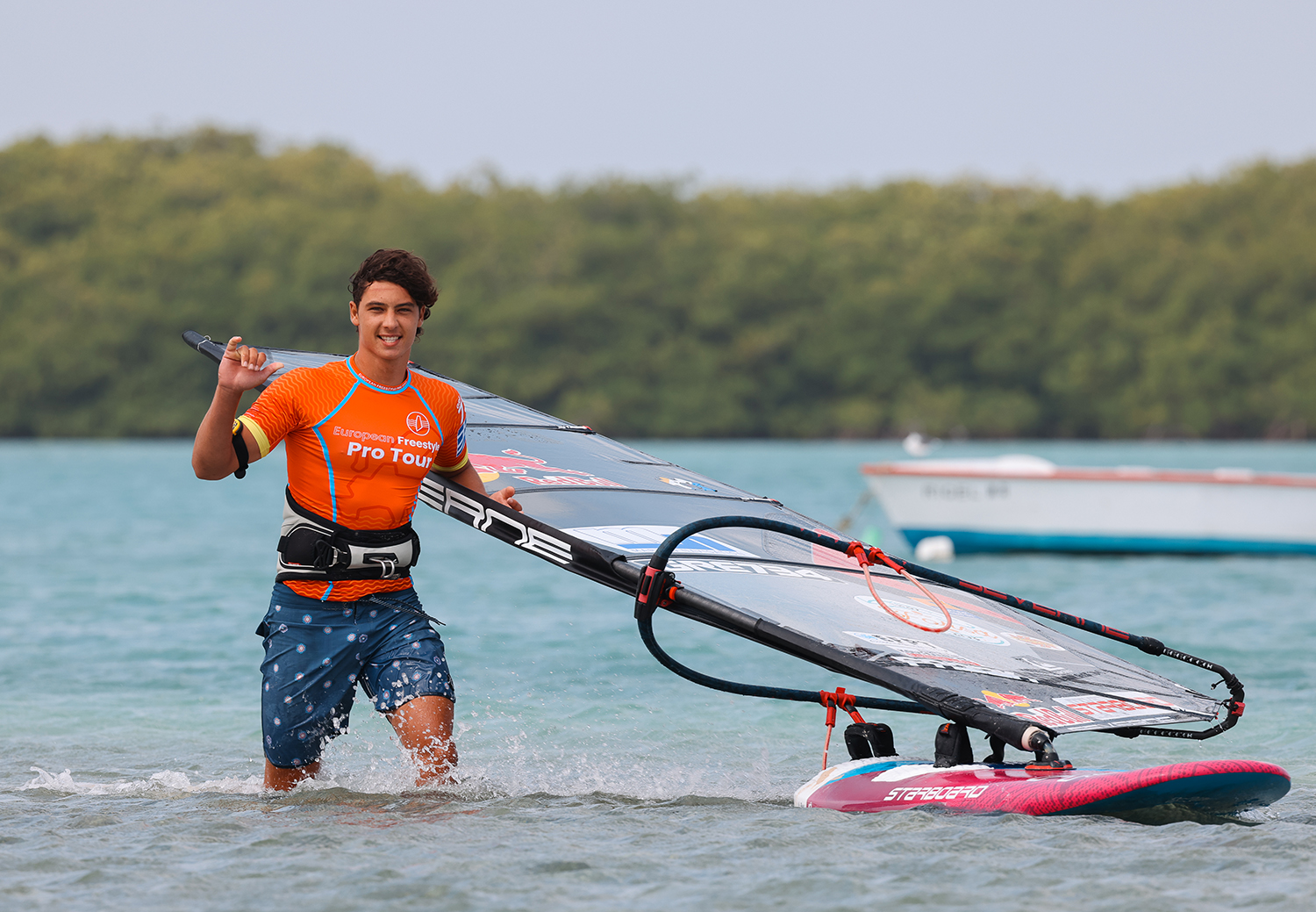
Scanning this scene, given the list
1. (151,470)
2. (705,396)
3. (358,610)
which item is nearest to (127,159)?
(705,396)

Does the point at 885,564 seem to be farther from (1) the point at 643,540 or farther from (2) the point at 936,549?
(2) the point at 936,549

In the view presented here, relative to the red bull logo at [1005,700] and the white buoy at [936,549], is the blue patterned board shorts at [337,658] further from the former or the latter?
the white buoy at [936,549]

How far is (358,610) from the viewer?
428 cm

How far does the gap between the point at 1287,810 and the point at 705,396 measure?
60067mm

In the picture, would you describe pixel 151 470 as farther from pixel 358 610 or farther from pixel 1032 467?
pixel 358 610

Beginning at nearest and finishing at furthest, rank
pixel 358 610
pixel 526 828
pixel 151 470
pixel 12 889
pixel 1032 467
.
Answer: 1. pixel 12 889
2. pixel 358 610
3. pixel 526 828
4. pixel 1032 467
5. pixel 151 470

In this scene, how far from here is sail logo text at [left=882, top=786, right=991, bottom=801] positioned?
442cm

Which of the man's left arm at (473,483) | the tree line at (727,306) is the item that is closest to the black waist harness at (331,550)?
the man's left arm at (473,483)

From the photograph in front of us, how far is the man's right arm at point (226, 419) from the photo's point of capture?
151 inches

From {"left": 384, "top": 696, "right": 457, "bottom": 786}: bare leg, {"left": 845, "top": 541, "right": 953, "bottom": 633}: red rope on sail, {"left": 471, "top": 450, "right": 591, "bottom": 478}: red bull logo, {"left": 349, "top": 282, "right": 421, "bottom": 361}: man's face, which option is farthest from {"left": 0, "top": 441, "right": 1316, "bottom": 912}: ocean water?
{"left": 349, "top": 282, "right": 421, "bottom": 361}: man's face

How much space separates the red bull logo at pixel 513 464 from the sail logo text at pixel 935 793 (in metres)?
1.64

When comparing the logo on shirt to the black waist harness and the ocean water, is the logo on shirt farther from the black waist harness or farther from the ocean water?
the ocean water

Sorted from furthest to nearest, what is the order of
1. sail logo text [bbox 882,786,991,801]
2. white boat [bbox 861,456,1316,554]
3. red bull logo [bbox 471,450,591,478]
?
white boat [bbox 861,456,1316,554] < red bull logo [bbox 471,450,591,478] < sail logo text [bbox 882,786,991,801]

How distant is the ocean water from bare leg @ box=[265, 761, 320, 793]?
112 millimetres
